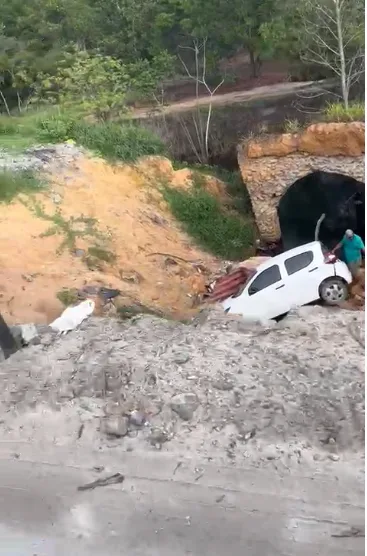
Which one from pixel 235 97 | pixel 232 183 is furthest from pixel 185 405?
pixel 235 97

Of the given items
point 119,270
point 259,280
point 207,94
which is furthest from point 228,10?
point 259,280

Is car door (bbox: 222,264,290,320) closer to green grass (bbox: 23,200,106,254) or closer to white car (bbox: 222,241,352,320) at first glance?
white car (bbox: 222,241,352,320)

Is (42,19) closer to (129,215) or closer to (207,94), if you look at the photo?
(207,94)

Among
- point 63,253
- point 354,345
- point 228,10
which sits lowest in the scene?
point 63,253

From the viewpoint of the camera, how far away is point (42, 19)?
26.0 meters

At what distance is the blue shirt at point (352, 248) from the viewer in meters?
11.6

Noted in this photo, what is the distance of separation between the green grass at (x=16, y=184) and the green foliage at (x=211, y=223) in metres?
4.31

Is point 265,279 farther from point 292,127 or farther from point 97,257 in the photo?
point 292,127

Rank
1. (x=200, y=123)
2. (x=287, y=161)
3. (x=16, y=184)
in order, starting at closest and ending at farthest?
(x=16, y=184)
(x=287, y=161)
(x=200, y=123)

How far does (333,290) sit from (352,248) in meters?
1.21

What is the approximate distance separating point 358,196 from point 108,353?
12112mm

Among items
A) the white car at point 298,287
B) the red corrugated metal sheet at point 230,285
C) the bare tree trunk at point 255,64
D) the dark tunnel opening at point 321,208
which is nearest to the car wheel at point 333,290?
the white car at point 298,287

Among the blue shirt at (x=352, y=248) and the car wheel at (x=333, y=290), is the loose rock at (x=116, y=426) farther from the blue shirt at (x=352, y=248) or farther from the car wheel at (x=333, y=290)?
the blue shirt at (x=352, y=248)

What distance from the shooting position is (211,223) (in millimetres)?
18344
